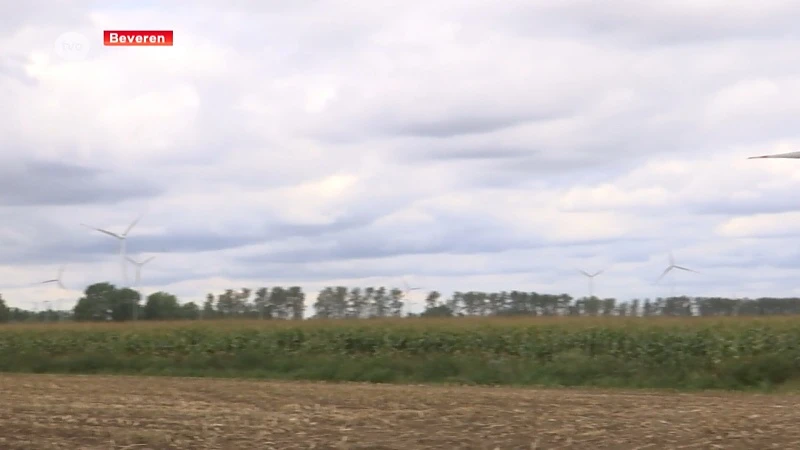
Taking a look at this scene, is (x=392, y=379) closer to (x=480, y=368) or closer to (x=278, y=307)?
(x=480, y=368)

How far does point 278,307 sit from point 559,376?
79.7 feet

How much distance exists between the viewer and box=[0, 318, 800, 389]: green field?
95.8 feet

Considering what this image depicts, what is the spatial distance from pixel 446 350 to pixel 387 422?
67.4 feet

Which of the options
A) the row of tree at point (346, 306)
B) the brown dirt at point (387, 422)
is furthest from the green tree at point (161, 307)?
the brown dirt at point (387, 422)

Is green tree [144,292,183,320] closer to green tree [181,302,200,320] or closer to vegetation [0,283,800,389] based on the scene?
green tree [181,302,200,320]

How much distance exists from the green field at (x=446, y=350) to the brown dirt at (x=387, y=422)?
28.0ft

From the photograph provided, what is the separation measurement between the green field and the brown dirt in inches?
336

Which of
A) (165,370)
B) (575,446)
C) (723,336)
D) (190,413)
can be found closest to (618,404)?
(575,446)

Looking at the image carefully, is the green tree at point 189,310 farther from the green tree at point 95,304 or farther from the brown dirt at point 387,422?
the brown dirt at point 387,422

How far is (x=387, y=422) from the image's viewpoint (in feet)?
51.8

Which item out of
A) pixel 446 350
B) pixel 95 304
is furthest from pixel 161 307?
pixel 446 350

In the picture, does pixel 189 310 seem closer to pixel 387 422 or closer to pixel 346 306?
pixel 346 306

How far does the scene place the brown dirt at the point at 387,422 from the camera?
14234mm

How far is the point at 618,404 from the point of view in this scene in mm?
18891
